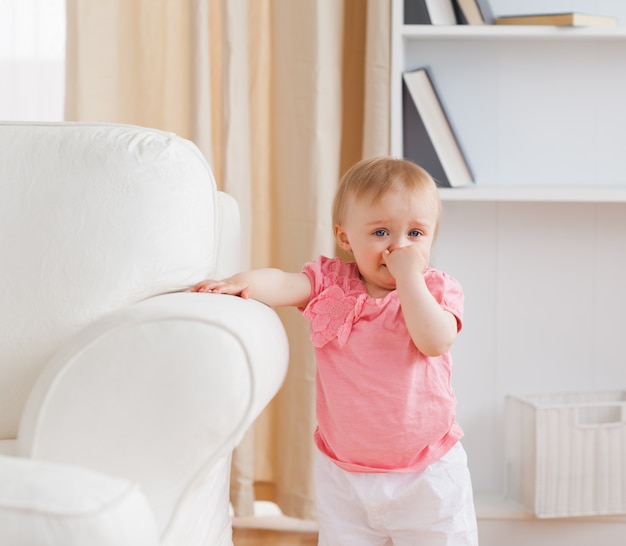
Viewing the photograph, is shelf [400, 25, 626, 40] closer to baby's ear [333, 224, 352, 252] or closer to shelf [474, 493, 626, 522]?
baby's ear [333, 224, 352, 252]

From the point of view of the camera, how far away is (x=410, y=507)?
1325 mm

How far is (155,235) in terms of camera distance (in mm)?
1325

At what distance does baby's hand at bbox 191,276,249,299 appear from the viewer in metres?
1.29

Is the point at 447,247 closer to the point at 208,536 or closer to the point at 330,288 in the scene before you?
the point at 330,288

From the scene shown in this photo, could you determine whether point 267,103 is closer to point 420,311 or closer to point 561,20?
point 561,20

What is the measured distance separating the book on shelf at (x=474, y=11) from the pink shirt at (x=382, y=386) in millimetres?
819

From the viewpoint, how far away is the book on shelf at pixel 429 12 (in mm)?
1935

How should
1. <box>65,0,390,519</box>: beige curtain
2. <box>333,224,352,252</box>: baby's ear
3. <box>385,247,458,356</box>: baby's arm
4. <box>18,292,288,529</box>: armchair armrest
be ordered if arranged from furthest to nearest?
<box>65,0,390,519</box>: beige curtain, <box>333,224,352,252</box>: baby's ear, <box>385,247,458,356</box>: baby's arm, <box>18,292,288,529</box>: armchair armrest

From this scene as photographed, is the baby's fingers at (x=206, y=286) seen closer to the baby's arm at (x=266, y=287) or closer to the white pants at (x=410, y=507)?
the baby's arm at (x=266, y=287)

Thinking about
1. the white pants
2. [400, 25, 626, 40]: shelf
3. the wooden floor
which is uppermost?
[400, 25, 626, 40]: shelf

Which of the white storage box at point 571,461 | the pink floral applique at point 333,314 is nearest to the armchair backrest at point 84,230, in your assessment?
the pink floral applique at point 333,314

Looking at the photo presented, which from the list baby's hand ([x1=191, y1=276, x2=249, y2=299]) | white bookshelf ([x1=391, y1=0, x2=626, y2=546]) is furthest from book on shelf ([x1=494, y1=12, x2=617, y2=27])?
baby's hand ([x1=191, y1=276, x2=249, y2=299])

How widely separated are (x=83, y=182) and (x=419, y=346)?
546 mm

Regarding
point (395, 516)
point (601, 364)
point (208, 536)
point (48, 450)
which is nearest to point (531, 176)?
point (601, 364)
